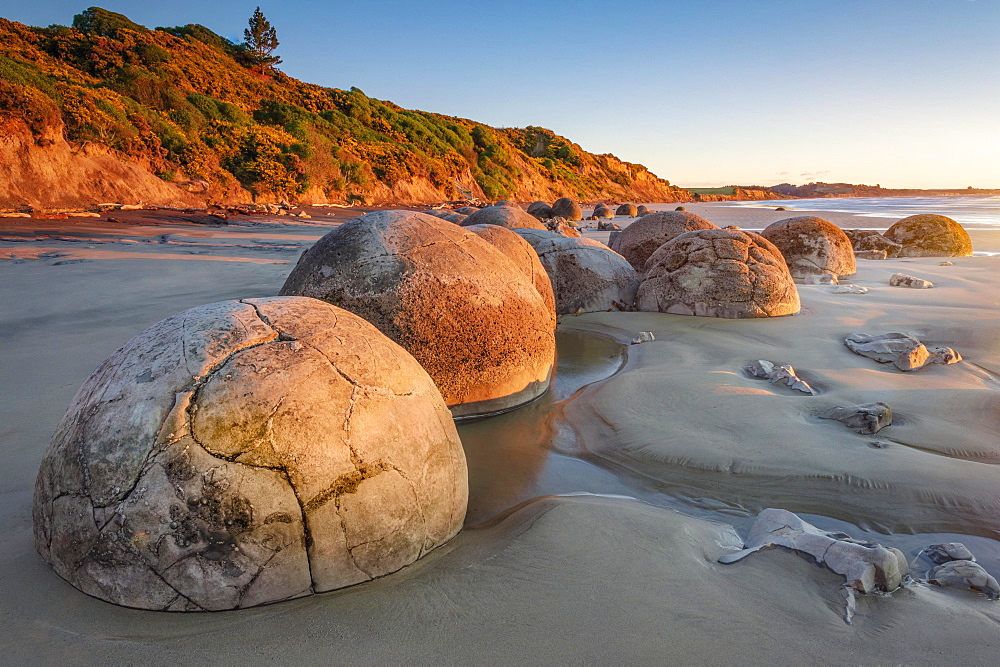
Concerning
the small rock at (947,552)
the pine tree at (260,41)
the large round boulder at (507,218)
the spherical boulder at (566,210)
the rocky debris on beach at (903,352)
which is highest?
the pine tree at (260,41)

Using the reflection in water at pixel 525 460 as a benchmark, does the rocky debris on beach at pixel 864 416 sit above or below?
above

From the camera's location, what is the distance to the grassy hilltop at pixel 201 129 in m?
16.7

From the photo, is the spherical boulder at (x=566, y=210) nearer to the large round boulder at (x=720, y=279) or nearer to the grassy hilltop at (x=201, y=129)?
the grassy hilltop at (x=201, y=129)

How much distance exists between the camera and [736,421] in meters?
3.55

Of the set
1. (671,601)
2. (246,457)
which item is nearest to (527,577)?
(671,601)

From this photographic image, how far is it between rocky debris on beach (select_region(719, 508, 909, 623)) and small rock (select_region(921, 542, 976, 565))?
257 mm

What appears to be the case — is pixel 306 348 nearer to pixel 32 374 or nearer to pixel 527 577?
pixel 527 577

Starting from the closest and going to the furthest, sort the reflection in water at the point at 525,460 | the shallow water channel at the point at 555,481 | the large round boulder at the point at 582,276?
the shallow water channel at the point at 555,481 → the reflection in water at the point at 525,460 → the large round boulder at the point at 582,276

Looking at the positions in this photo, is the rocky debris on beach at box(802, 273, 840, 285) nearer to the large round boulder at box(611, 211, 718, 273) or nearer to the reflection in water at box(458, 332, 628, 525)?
the large round boulder at box(611, 211, 718, 273)

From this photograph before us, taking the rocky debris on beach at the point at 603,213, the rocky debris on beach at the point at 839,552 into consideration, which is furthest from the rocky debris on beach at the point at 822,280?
the rocky debris on beach at the point at 603,213

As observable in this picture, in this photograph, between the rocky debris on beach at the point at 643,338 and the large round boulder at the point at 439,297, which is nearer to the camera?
the large round boulder at the point at 439,297

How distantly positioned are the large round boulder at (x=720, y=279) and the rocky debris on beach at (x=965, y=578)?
4.54 m

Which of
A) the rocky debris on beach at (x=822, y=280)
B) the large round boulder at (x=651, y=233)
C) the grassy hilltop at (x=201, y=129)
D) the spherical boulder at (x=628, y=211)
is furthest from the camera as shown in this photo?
the spherical boulder at (x=628, y=211)

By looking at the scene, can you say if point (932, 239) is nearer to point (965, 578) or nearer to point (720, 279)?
point (720, 279)
